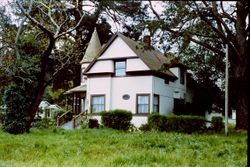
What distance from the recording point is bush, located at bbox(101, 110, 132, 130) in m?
12.0

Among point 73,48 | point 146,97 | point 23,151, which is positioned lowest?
point 23,151

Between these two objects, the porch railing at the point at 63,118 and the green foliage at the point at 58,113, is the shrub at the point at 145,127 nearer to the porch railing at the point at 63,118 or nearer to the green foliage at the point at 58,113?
the porch railing at the point at 63,118

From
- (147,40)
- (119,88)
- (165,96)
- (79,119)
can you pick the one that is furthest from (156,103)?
(147,40)

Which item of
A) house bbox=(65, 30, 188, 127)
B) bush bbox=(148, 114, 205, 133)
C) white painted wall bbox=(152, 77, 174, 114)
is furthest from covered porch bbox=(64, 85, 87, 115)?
white painted wall bbox=(152, 77, 174, 114)

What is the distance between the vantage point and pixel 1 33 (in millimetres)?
12820

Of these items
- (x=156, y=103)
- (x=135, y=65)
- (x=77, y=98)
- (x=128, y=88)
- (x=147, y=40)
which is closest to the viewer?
(x=147, y=40)

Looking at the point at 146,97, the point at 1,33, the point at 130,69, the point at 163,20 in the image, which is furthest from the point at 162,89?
the point at 163,20

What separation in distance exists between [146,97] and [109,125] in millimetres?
6909

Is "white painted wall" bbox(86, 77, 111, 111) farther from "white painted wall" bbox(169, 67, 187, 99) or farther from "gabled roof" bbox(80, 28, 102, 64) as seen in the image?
"white painted wall" bbox(169, 67, 187, 99)

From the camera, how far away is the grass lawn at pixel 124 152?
21.5 ft

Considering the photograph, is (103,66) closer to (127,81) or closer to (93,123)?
(127,81)

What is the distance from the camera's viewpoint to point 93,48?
1287cm

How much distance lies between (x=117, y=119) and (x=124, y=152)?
5215 mm

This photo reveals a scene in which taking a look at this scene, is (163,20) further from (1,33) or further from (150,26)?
(1,33)
